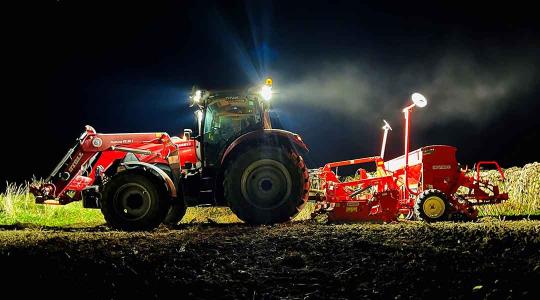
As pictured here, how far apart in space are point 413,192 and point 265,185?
3.47 m

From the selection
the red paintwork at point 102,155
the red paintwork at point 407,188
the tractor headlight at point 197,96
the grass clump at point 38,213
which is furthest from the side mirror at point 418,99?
the grass clump at point 38,213

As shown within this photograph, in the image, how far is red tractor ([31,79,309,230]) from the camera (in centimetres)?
670

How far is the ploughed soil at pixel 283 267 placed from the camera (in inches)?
124

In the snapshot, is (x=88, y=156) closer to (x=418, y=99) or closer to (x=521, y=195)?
(x=418, y=99)

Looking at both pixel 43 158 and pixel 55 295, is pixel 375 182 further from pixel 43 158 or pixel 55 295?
pixel 43 158

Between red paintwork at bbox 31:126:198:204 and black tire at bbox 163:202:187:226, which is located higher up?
red paintwork at bbox 31:126:198:204

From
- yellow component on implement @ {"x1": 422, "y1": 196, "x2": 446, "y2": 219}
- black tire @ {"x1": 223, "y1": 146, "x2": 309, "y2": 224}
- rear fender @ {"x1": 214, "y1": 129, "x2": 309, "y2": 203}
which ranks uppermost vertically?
rear fender @ {"x1": 214, "y1": 129, "x2": 309, "y2": 203}

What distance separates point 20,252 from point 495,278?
4.01 m

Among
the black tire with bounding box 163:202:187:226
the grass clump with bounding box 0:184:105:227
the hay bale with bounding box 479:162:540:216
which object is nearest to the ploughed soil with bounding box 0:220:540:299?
the black tire with bounding box 163:202:187:226

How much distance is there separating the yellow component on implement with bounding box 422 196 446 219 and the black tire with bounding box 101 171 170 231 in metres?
4.72

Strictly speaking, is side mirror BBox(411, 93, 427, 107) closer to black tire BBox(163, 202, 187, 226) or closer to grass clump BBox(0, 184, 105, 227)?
black tire BBox(163, 202, 187, 226)

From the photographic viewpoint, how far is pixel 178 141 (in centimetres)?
827

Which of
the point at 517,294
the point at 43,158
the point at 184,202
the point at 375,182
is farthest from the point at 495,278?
the point at 43,158

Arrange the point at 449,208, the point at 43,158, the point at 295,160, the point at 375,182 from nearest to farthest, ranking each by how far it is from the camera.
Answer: the point at 295,160 < the point at 449,208 < the point at 375,182 < the point at 43,158
